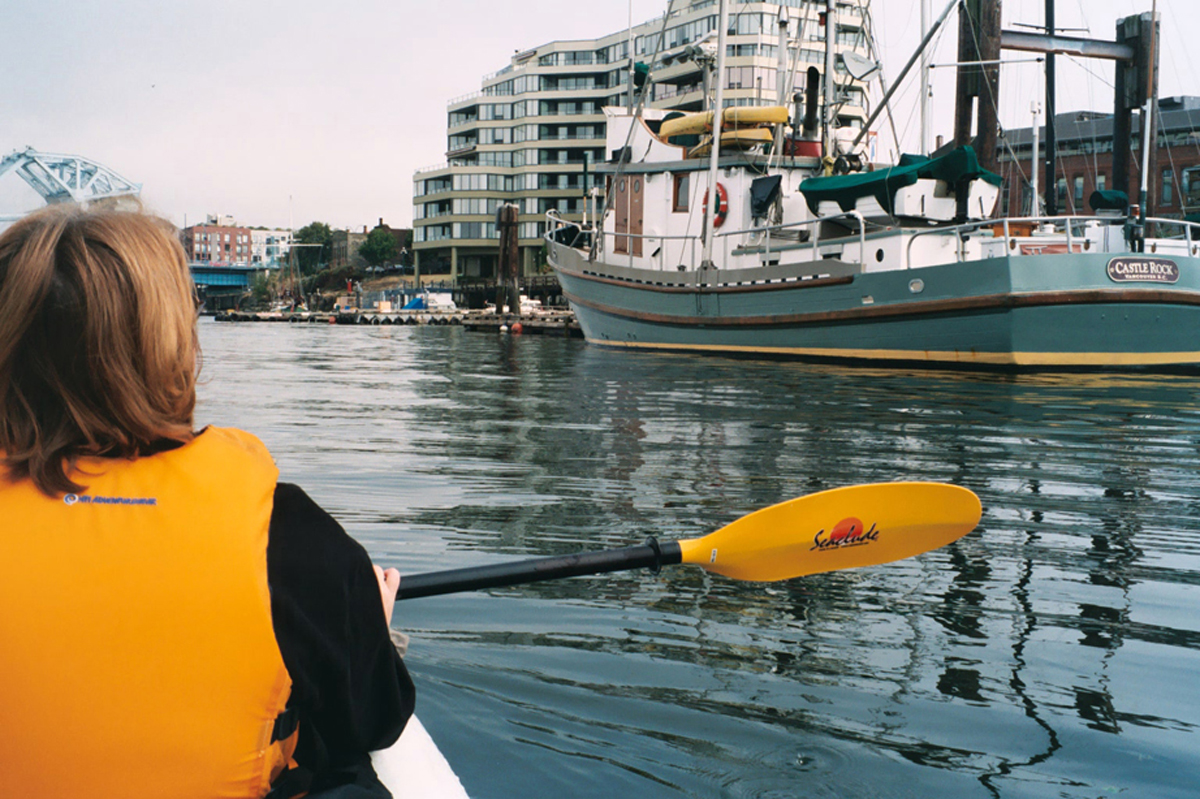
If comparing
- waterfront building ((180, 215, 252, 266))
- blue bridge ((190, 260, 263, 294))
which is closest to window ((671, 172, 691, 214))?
blue bridge ((190, 260, 263, 294))

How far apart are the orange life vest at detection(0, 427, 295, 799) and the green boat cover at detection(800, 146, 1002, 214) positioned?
52.3 ft

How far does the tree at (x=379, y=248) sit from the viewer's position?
103938 mm

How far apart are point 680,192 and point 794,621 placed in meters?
17.5

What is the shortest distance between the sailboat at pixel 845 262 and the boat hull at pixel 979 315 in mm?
22

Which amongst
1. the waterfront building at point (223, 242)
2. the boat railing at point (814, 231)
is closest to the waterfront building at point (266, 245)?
the waterfront building at point (223, 242)

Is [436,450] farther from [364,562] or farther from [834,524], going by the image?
[364,562]

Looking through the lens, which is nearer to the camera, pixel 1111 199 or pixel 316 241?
pixel 1111 199

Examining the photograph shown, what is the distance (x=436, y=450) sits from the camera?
25.2ft

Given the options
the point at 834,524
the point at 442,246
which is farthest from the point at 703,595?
the point at 442,246

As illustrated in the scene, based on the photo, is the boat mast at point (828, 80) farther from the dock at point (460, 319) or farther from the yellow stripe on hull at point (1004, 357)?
the dock at point (460, 319)

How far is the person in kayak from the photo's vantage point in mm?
1405

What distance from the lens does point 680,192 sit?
20359mm

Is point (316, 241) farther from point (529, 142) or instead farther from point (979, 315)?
point (979, 315)

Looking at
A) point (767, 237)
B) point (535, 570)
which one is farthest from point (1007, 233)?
point (535, 570)
